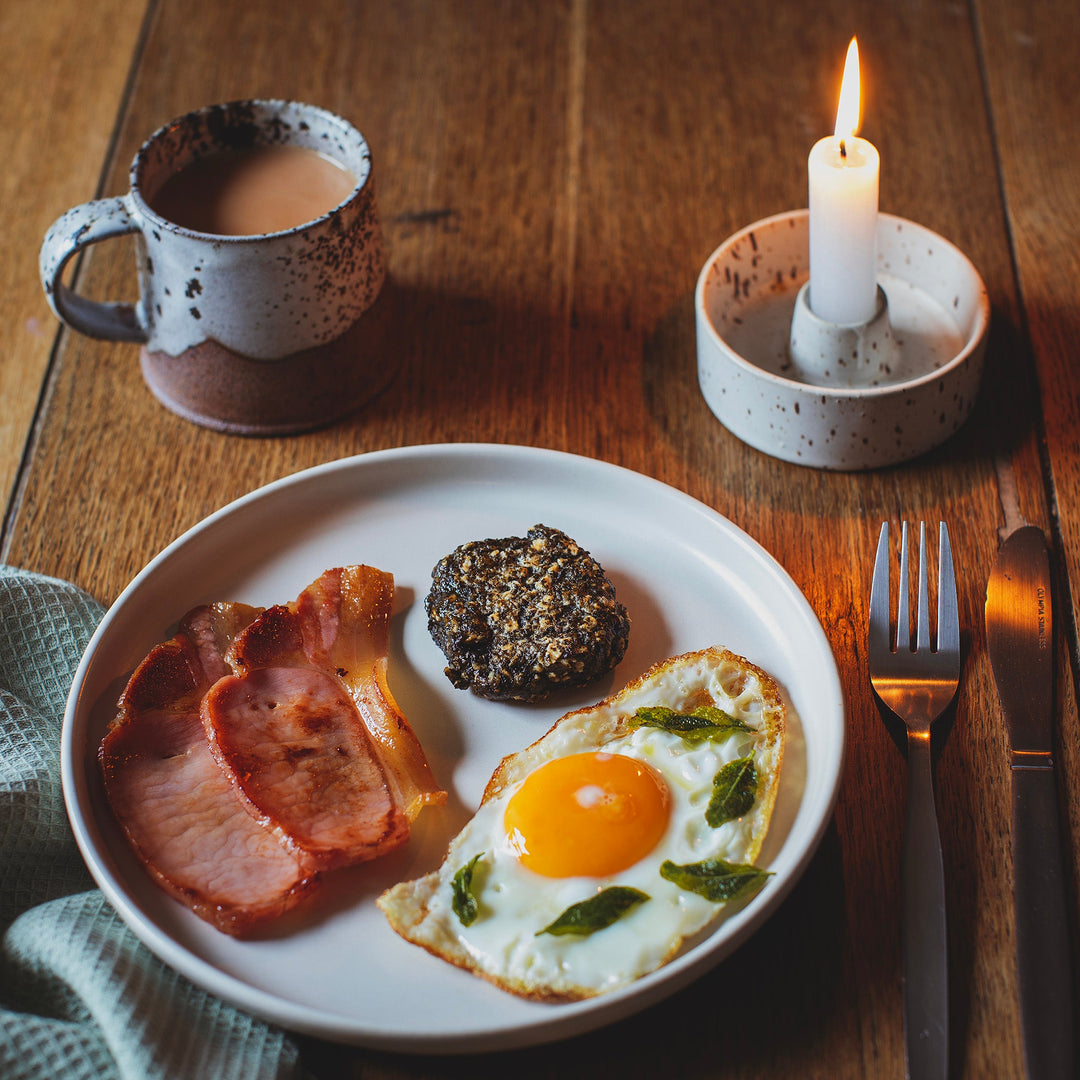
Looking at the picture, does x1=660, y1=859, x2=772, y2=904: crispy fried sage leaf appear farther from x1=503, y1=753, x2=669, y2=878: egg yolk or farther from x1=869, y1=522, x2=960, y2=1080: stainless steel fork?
x1=869, y1=522, x2=960, y2=1080: stainless steel fork

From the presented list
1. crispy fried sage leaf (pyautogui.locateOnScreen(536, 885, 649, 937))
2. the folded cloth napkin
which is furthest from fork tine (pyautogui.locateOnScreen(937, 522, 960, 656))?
the folded cloth napkin

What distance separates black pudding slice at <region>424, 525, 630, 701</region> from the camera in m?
1.34

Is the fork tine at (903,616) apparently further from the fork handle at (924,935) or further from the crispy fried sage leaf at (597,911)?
the crispy fried sage leaf at (597,911)

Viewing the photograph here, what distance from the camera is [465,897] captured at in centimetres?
113

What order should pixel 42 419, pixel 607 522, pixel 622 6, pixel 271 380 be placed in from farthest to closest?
1. pixel 622 6
2. pixel 42 419
3. pixel 271 380
4. pixel 607 522

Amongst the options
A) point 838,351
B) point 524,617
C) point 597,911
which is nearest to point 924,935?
point 597,911

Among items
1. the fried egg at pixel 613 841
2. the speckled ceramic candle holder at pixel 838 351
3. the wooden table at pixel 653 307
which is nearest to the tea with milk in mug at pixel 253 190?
the wooden table at pixel 653 307

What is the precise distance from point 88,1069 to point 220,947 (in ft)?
0.53

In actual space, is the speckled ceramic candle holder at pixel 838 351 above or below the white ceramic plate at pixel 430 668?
above

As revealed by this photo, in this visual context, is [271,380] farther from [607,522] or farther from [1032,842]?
[1032,842]

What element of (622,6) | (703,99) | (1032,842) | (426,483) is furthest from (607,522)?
(622,6)

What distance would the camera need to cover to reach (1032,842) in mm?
1208

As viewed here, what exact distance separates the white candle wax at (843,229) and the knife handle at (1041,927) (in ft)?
2.33

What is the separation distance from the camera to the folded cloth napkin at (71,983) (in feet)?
3.50
